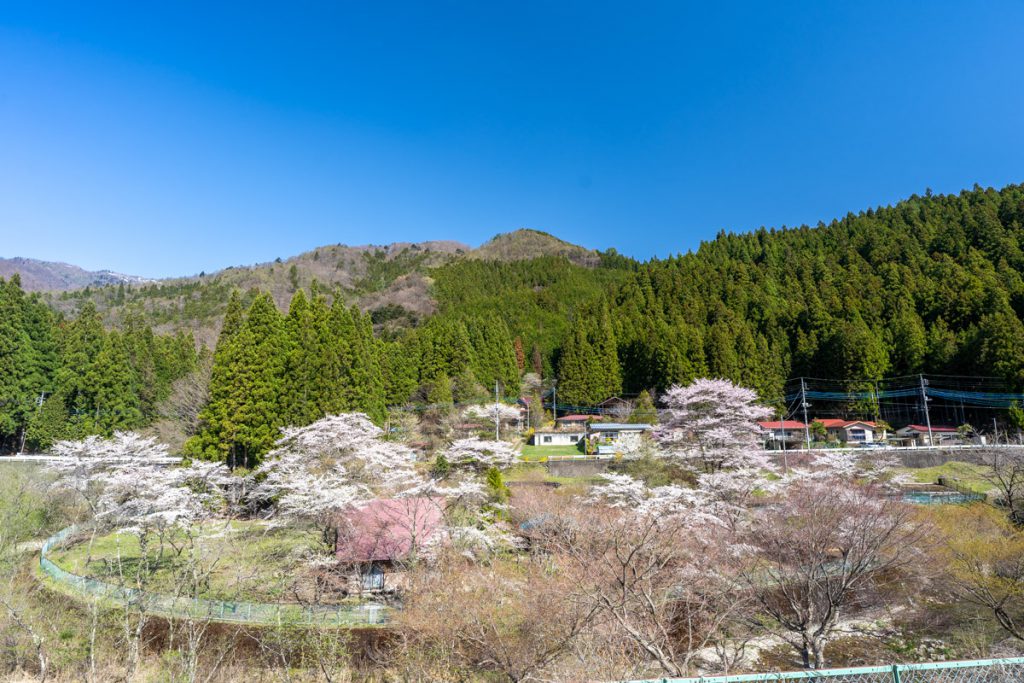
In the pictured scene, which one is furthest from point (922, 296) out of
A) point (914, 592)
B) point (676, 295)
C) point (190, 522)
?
point (190, 522)

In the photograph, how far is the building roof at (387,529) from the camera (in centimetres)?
1416

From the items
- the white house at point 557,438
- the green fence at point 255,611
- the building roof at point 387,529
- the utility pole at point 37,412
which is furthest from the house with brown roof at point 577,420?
the utility pole at point 37,412

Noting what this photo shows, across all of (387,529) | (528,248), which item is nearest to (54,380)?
(387,529)

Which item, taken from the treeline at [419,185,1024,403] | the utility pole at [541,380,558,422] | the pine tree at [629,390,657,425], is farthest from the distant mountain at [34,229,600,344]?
the pine tree at [629,390,657,425]

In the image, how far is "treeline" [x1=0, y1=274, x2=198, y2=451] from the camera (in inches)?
1145

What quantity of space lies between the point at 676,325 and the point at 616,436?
46.6 ft

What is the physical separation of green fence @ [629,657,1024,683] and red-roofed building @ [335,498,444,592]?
435 inches

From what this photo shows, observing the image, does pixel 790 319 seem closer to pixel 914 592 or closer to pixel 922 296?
pixel 922 296

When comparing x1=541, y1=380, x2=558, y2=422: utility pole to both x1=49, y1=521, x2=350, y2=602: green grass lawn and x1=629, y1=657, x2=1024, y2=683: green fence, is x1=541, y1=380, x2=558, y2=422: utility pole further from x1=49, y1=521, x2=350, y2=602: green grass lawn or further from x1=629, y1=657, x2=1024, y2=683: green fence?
x1=629, y1=657, x2=1024, y2=683: green fence

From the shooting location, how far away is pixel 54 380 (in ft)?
105

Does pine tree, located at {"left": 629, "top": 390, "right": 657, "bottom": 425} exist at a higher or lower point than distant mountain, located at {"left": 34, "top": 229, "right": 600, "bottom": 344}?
lower

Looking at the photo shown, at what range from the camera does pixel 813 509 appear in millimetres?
12070

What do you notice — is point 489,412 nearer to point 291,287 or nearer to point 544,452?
point 544,452

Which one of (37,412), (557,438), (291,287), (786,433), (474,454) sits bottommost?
(557,438)
